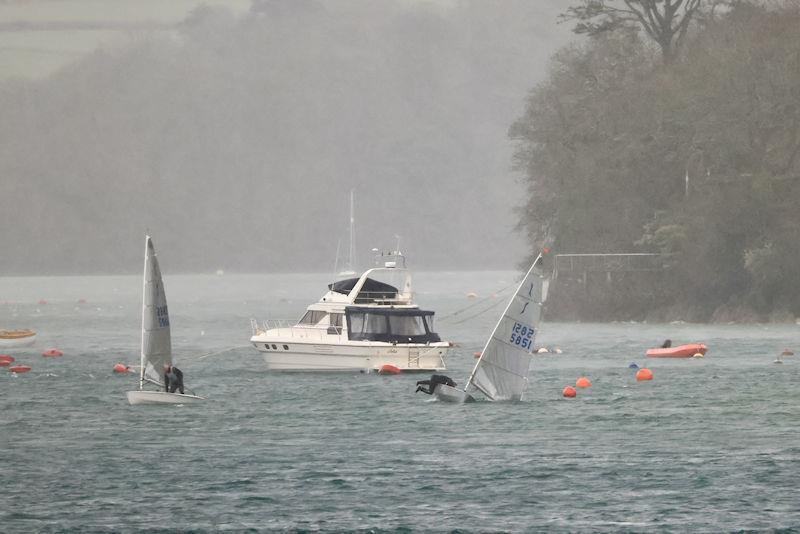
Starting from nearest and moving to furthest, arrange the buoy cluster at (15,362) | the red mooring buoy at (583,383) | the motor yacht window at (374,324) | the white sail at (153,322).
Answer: the white sail at (153,322) → the red mooring buoy at (583,383) → the motor yacht window at (374,324) → the buoy cluster at (15,362)

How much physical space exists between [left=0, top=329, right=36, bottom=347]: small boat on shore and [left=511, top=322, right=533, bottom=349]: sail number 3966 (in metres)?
58.6

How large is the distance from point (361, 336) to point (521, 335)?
65.4ft

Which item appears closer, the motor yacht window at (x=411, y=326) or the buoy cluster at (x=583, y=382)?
the buoy cluster at (x=583, y=382)

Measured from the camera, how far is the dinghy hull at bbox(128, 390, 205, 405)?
2633 inches

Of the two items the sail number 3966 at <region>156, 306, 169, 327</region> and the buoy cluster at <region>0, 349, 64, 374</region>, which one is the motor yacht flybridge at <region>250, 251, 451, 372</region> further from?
the buoy cluster at <region>0, 349, 64, 374</region>

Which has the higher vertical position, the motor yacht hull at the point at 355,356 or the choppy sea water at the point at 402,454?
the motor yacht hull at the point at 355,356

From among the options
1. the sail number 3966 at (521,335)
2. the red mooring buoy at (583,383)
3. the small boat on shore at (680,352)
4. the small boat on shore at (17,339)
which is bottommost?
the red mooring buoy at (583,383)

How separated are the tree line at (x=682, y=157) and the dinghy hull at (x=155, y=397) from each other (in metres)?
61.2

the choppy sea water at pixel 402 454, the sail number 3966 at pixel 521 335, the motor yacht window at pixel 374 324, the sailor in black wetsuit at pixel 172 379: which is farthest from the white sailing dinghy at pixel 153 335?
the motor yacht window at pixel 374 324

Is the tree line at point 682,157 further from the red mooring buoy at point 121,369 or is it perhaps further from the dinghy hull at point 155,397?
the dinghy hull at point 155,397

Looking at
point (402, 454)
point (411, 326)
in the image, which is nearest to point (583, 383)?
point (411, 326)

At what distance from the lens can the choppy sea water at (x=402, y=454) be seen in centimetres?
4244

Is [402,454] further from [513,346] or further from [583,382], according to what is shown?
[583,382]

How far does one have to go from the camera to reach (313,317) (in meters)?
82.2
